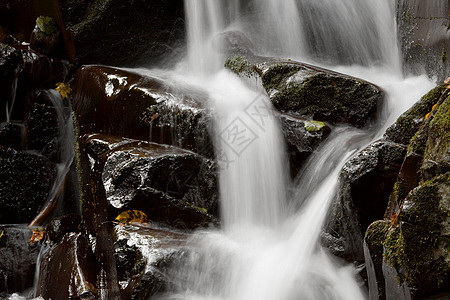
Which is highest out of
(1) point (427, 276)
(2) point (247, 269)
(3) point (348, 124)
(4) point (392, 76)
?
(4) point (392, 76)

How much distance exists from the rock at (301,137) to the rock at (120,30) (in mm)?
3819

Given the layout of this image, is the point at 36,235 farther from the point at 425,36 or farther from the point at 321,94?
the point at 425,36

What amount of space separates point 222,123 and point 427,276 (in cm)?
332

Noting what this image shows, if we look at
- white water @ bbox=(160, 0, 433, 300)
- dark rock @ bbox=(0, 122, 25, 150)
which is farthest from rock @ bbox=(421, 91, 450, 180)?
dark rock @ bbox=(0, 122, 25, 150)

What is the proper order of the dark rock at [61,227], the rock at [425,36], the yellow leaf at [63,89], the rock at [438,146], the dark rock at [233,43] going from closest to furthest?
the rock at [438,146]
the rock at [425,36]
the dark rock at [61,227]
the yellow leaf at [63,89]
the dark rock at [233,43]

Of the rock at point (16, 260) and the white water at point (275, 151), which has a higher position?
the white water at point (275, 151)

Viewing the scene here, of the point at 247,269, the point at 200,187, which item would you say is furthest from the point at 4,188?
the point at 247,269

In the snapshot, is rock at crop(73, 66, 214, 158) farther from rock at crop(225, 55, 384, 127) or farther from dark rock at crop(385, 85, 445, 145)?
dark rock at crop(385, 85, 445, 145)

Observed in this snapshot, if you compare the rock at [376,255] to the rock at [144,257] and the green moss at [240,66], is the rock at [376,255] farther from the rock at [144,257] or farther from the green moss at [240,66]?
the green moss at [240,66]

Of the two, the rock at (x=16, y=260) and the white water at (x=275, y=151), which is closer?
the white water at (x=275, y=151)

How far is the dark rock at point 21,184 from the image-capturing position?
6320 mm

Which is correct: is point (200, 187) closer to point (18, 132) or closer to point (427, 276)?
point (427, 276)

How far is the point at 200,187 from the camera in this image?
16.3 ft

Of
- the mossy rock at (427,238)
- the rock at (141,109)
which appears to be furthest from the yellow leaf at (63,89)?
the mossy rock at (427,238)
